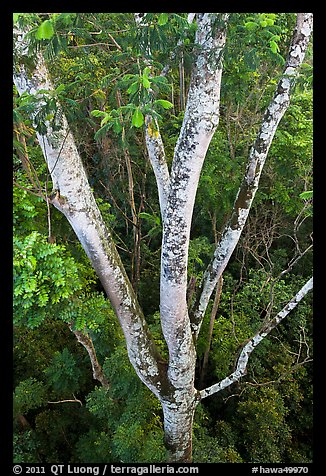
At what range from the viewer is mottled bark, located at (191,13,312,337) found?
2.13 metres

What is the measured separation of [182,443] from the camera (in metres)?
3.01

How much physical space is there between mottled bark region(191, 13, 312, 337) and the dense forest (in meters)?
0.02

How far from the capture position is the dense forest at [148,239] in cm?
190

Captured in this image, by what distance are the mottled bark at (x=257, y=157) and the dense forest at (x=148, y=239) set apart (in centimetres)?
2

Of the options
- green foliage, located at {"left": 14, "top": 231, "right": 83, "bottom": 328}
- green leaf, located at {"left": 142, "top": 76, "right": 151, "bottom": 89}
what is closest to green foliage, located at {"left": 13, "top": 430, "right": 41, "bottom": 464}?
green foliage, located at {"left": 14, "top": 231, "right": 83, "bottom": 328}

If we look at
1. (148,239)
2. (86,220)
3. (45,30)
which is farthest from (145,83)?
(148,239)

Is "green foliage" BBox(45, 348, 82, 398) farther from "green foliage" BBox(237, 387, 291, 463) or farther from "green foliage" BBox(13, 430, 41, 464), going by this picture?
"green foliage" BBox(237, 387, 291, 463)

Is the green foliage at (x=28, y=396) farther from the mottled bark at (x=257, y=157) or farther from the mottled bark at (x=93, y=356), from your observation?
the mottled bark at (x=257, y=157)

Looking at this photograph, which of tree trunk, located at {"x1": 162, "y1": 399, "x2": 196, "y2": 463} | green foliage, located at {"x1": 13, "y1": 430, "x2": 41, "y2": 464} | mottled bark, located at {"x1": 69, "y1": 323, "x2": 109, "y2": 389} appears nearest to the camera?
tree trunk, located at {"x1": 162, "y1": 399, "x2": 196, "y2": 463}

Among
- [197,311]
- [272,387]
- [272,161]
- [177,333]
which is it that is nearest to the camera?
[177,333]
